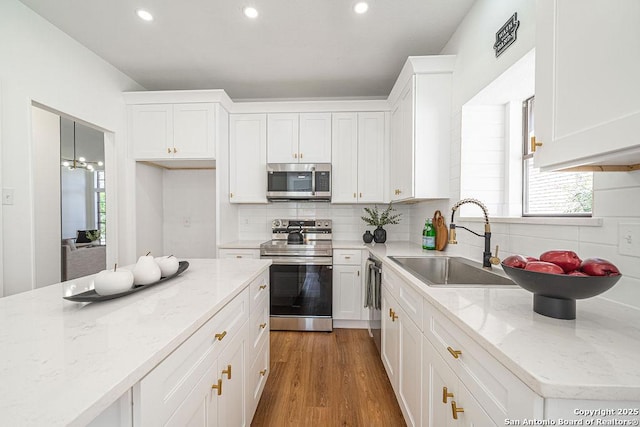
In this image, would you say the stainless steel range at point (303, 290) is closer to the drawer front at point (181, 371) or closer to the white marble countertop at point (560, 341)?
the drawer front at point (181, 371)

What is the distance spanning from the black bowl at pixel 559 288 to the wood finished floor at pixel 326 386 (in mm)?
1250

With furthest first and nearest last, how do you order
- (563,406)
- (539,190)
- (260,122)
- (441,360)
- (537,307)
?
1. (260,122)
2. (539,190)
3. (441,360)
4. (537,307)
5. (563,406)

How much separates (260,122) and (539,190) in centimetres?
266

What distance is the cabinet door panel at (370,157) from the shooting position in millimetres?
3016

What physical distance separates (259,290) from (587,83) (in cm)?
164

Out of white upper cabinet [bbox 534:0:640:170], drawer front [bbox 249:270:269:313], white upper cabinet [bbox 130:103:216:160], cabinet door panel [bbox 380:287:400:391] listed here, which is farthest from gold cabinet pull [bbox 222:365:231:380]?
white upper cabinet [bbox 130:103:216:160]

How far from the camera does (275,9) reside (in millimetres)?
1952

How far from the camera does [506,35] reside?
4.96ft

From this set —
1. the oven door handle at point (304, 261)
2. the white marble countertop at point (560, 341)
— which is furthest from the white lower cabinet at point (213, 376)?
the oven door handle at point (304, 261)

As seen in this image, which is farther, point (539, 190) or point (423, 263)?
point (423, 263)

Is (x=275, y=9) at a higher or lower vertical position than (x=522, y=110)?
higher

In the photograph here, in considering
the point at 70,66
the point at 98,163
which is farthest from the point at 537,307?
the point at 98,163

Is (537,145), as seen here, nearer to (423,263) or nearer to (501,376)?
(501,376)

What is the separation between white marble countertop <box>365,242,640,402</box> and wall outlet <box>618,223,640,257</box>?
19cm
